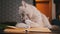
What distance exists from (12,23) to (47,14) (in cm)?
34

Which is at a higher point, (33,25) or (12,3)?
(12,3)

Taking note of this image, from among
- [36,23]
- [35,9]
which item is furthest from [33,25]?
[35,9]

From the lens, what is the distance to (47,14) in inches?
52.4

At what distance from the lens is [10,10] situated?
137 centimetres

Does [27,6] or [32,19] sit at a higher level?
[27,6]

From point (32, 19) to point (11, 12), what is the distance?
22cm

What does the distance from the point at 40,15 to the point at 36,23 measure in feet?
0.28

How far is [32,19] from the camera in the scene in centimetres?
133

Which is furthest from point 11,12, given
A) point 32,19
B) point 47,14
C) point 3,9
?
point 47,14

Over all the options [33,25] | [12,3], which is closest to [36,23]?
[33,25]

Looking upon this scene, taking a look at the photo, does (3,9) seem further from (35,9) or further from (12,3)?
(35,9)

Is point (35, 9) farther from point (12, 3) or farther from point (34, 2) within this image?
point (12, 3)

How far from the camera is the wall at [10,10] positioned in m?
1.36

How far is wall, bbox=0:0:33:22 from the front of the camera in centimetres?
136
